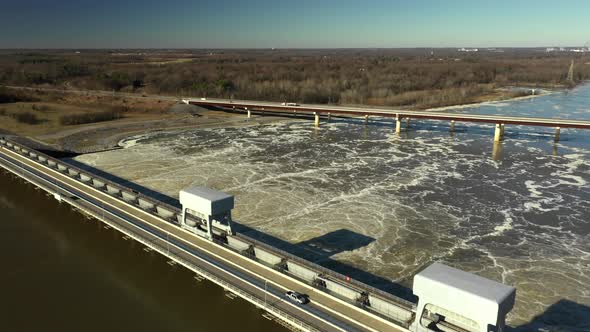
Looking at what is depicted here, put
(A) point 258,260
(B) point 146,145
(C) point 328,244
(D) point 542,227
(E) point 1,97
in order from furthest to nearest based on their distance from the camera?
1. (E) point 1,97
2. (B) point 146,145
3. (D) point 542,227
4. (C) point 328,244
5. (A) point 258,260

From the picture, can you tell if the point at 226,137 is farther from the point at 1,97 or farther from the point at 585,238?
the point at 1,97

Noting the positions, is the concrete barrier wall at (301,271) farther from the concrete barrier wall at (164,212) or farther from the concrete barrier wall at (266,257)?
the concrete barrier wall at (164,212)

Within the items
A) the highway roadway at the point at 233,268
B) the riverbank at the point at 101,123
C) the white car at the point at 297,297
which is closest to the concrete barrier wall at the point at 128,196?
the highway roadway at the point at 233,268

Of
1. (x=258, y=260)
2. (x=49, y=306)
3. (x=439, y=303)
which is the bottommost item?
(x=49, y=306)

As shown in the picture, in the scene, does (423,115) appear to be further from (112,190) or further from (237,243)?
(237,243)

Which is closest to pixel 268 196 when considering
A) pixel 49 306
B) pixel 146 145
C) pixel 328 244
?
pixel 328 244

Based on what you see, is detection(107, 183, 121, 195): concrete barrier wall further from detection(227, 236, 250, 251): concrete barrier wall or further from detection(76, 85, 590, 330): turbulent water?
detection(227, 236, 250, 251): concrete barrier wall

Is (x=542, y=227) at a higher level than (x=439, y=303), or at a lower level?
lower

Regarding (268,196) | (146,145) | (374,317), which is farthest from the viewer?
(146,145)
